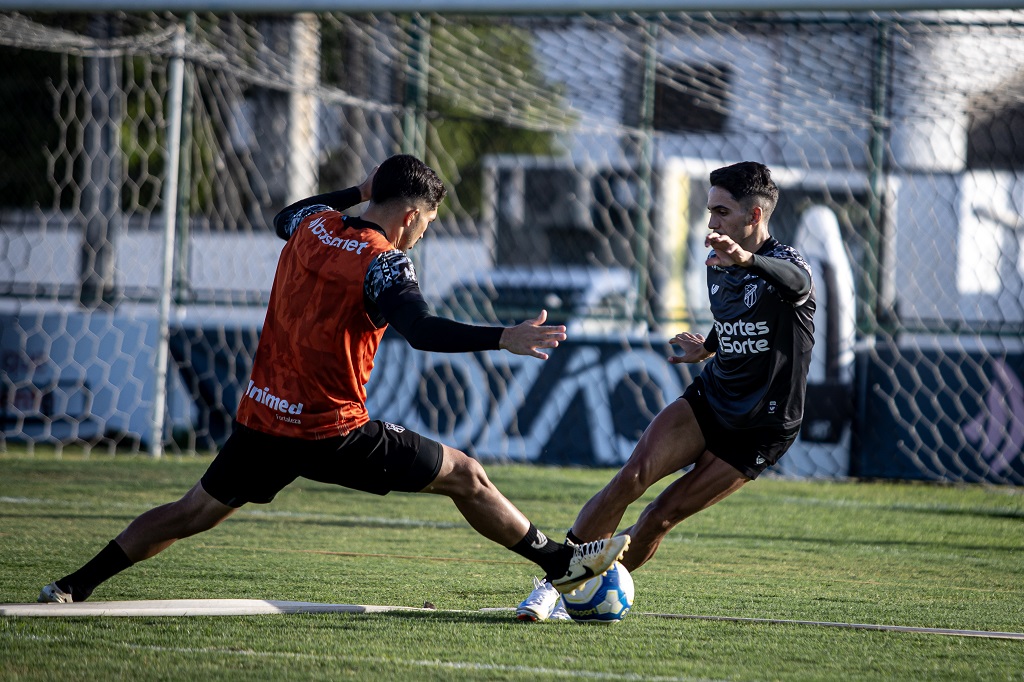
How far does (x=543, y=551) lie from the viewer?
4770 millimetres

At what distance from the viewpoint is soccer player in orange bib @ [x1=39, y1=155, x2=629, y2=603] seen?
4.43 m

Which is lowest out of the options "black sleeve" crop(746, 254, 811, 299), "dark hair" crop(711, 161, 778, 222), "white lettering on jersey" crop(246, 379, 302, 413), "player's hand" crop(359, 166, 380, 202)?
"white lettering on jersey" crop(246, 379, 302, 413)

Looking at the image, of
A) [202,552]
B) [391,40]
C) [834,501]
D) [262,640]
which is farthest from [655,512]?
[391,40]

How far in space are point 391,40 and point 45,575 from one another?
8185 mm

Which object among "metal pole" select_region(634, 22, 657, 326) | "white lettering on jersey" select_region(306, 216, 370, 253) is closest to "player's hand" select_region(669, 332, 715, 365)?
"white lettering on jersey" select_region(306, 216, 370, 253)

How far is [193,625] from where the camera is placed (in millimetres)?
4477

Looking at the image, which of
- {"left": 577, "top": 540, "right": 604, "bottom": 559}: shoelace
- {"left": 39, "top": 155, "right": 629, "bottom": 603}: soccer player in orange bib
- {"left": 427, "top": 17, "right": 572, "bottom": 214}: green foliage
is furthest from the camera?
{"left": 427, "top": 17, "right": 572, "bottom": 214}: green foliage

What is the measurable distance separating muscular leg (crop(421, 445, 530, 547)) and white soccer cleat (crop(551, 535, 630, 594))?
Result: 0.23m

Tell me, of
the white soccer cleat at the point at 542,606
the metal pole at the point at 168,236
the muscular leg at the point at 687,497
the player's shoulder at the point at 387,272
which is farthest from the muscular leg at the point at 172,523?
the metal pole at the point at 168,236

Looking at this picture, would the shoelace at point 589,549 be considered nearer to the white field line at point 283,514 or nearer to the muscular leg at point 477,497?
the muscular leg at point 477,497

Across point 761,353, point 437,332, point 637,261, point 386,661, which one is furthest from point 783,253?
point 637,261

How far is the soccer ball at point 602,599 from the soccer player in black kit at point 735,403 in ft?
1.34

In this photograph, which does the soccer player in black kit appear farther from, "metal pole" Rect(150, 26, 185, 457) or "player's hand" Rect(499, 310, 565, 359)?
"metal pole" Rect(150, 26, 185, 457)

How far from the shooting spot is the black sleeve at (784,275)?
4.62 metres
